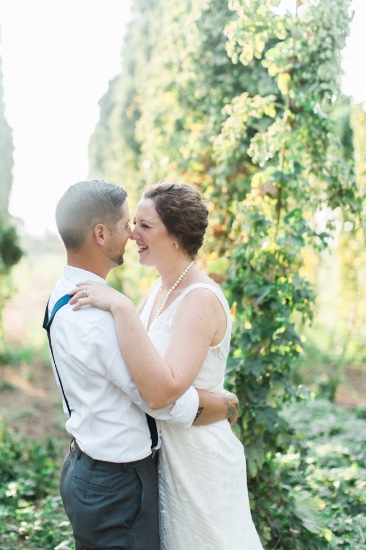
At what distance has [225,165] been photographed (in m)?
3.80

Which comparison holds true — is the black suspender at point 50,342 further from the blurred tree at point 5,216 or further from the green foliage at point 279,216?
the blurred tree at point 5,216

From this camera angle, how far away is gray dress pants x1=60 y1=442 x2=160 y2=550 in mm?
1737

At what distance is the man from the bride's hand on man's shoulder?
0.03 m

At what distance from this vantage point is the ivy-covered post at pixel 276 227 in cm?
291

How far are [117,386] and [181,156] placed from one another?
3.46m

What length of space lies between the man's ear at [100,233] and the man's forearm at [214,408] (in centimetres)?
65

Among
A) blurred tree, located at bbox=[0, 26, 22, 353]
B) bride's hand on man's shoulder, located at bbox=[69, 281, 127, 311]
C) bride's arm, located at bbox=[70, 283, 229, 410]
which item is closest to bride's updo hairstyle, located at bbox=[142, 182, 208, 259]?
bride's arm, located at bbox=[70, 283, 229, 410]

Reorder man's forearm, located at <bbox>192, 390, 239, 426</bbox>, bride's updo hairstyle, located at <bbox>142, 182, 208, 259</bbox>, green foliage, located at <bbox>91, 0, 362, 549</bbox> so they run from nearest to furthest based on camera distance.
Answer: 1. man's forearm, located at <bbox>192, 390, 239, 426</bbox>
2. bride's updo hairstyle, located at <bbox>142, 182, 208, 259</bbox>
3. green foliage, located at <bbox>91, 0, 362, 549</bbox>

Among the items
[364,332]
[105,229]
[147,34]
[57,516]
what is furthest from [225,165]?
[364,332]

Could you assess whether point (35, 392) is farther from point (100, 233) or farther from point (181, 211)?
point (100, 233)

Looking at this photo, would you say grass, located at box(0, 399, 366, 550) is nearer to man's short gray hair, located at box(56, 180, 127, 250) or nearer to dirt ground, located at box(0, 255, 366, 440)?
dirt ground, located at box(0, 255, 366, 440)

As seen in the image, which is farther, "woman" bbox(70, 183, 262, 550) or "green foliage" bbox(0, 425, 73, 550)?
"green foliage" bbox(0, 425, 73, 550)

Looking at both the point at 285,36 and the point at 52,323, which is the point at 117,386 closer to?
the point at 52,323

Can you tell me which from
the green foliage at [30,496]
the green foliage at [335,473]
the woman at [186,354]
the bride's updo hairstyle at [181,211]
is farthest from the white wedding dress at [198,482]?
the green foliage at [30,496]
